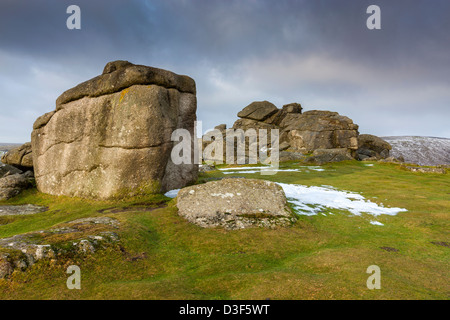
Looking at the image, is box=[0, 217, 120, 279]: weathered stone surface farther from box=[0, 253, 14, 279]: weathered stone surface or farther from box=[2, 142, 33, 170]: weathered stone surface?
box=[2, 142, 33, 170]: weathered stone surface

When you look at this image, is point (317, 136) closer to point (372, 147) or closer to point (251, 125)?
point (372, 147)

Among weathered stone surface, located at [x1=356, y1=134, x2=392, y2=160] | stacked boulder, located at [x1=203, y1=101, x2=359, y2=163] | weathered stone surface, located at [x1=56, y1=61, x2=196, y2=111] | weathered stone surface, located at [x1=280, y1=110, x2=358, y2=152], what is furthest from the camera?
weathered stone surface, located at [x1=356, y1=134, x2=392, y2=160]

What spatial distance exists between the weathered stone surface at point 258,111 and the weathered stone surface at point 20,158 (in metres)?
84.5

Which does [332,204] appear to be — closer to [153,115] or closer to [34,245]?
[153,115]

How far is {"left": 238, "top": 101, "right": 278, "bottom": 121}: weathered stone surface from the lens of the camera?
10450 centimetres

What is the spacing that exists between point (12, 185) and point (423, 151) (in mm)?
190856

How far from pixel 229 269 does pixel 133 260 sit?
3.89 m

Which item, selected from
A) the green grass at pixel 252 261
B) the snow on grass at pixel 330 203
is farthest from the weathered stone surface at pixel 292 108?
the green grass at pixel 252 261

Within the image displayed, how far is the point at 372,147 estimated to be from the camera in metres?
89.7

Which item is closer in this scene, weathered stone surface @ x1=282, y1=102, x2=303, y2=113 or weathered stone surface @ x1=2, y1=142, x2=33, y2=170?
weathered stone surface @ x1=2, y1=142, x2=33, y2=170

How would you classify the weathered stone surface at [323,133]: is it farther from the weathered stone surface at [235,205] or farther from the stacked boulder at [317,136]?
the weathered stone surface at [235,205]

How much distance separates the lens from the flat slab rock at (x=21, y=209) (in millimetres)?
19361

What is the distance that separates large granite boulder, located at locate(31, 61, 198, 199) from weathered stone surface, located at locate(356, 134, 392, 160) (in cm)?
8034

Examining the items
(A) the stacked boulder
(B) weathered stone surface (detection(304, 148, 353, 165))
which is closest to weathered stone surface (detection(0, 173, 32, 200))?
(B) weathered stone surface (detection(304, 148, 353, 165))
